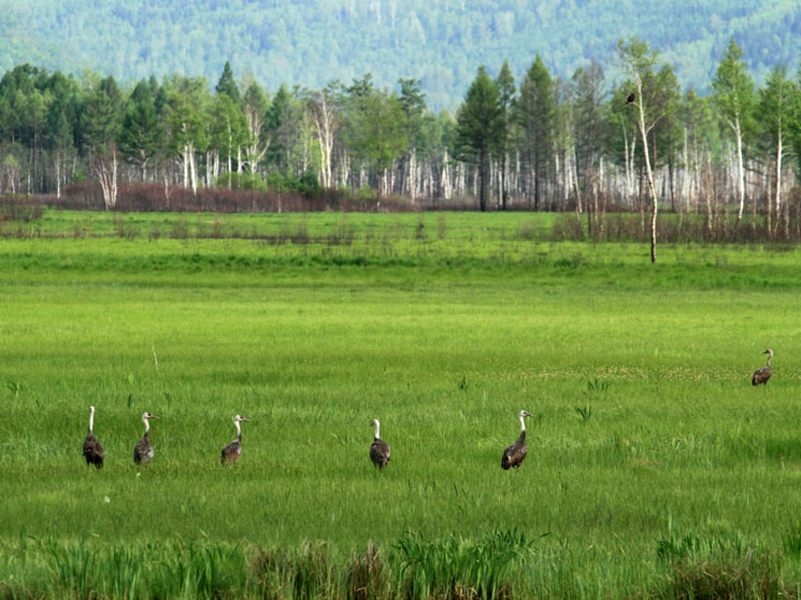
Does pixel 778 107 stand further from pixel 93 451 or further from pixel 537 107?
pixel 93 451

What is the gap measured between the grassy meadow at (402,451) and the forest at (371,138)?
73695 millimetres

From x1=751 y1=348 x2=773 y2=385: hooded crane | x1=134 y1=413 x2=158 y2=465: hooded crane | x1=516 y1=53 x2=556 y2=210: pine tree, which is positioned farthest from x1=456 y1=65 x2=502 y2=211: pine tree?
x1=134 y1=413 x2=158 y2=465: hooded crane

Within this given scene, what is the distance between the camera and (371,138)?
138 metres

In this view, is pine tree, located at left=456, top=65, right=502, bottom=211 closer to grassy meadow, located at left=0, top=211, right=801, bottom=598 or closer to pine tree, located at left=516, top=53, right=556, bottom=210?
pine tree, located at left=516, top=53, right=556, bottom=210

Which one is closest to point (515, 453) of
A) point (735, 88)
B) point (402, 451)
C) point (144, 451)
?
point (402, 451)

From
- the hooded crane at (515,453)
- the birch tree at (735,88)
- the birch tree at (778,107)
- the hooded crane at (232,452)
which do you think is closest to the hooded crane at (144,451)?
the hooded crane at (232,452)

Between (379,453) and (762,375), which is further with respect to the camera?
(762,375)

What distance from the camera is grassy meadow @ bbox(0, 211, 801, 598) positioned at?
6.70m

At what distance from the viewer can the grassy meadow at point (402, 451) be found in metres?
6.70

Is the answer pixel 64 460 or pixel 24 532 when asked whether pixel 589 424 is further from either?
pixel 24 532

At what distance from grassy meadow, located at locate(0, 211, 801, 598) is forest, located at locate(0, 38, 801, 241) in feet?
242

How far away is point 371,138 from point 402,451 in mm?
127275

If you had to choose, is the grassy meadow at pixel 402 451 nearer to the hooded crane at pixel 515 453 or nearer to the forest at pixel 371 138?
the hooded crane at pixel 515 453

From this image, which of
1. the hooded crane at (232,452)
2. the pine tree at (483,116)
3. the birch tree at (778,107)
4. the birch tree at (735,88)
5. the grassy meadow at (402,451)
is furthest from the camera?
the pine tree at (483,116)
